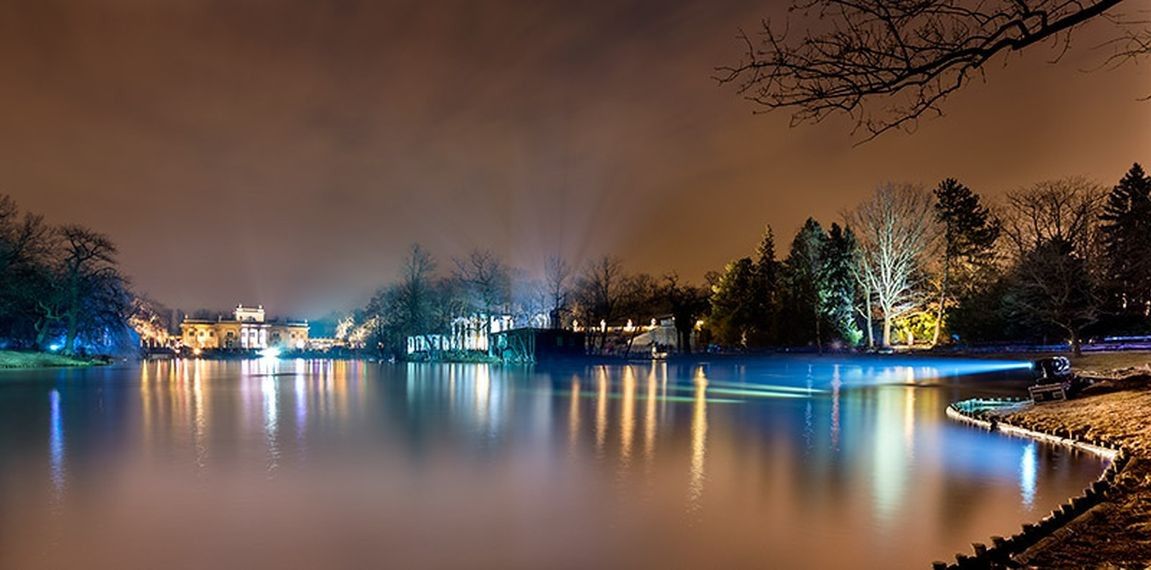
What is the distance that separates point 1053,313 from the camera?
112 feet

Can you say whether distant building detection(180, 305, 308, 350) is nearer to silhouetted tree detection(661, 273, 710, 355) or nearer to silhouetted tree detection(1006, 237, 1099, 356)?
silhouetted tree detection(661, 273, 710, 355)

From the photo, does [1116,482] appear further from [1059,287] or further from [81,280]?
[81,280]

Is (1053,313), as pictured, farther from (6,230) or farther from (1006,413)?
(6,230)

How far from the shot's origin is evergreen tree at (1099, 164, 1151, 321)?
35750 mm

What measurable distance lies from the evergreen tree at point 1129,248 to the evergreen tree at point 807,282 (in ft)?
67.3

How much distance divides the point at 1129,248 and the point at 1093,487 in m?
35.9

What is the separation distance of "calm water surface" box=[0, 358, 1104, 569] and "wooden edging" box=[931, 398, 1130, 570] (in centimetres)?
42

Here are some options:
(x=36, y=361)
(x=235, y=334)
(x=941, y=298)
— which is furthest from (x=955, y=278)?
(x=235, y=334)

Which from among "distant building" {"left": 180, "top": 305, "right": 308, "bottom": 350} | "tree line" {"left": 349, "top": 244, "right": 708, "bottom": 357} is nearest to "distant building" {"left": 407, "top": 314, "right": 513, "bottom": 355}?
"tree line" {"left": 349, "top": 244, "right": 708, "bottom": 357}

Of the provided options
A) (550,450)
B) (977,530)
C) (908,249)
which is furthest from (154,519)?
(908,249)

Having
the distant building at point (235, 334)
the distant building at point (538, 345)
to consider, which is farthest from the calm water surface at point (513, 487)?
the distant building at point (235, 334)

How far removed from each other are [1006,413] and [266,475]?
46.3 ft

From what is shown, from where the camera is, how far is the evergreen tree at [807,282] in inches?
2473

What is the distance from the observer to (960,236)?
2372 inches
